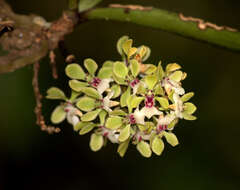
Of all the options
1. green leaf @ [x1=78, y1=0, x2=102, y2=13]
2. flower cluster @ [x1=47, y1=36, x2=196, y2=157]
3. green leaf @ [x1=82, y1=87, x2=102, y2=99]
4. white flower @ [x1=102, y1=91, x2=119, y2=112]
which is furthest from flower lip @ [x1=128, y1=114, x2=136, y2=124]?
green leaf @ [x1=78, y1=0, x2=102, y2=13]

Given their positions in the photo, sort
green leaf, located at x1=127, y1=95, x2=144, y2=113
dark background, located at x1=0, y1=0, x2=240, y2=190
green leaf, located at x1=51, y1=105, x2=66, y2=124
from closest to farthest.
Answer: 1. green leaf, located at x1=127, y1=95, x2=144, y2=113
2. green leaf, located at x1=51, y1=105, x2=66, y2=124
3. dark background, located at x1=0, y1=0, x2=240, y2=190

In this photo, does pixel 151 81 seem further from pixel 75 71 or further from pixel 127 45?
pixel 75 71

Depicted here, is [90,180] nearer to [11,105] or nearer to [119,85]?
[11,105]

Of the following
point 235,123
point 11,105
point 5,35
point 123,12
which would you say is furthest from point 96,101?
point 235,123

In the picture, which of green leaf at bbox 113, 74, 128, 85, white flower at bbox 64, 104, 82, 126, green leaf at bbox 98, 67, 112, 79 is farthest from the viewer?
white flower at bbox 64, 104, 82, 126

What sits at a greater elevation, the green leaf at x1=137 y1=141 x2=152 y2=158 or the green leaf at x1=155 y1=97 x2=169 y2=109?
the green leaf at x1=155 y1=97 x2=169 y2=109

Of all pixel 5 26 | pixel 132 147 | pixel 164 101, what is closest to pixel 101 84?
pixel 164 101

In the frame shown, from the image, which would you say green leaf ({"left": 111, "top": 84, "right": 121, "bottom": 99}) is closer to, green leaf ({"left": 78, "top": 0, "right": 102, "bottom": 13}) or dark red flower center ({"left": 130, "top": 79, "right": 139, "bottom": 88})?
dark red flower center ({"left": 130, "top": 79, "right": 139, "bottom": 88})

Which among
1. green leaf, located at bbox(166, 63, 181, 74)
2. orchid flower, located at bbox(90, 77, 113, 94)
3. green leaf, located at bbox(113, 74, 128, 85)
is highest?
green leaf, located at bbox(166, 63, 181, 74)
